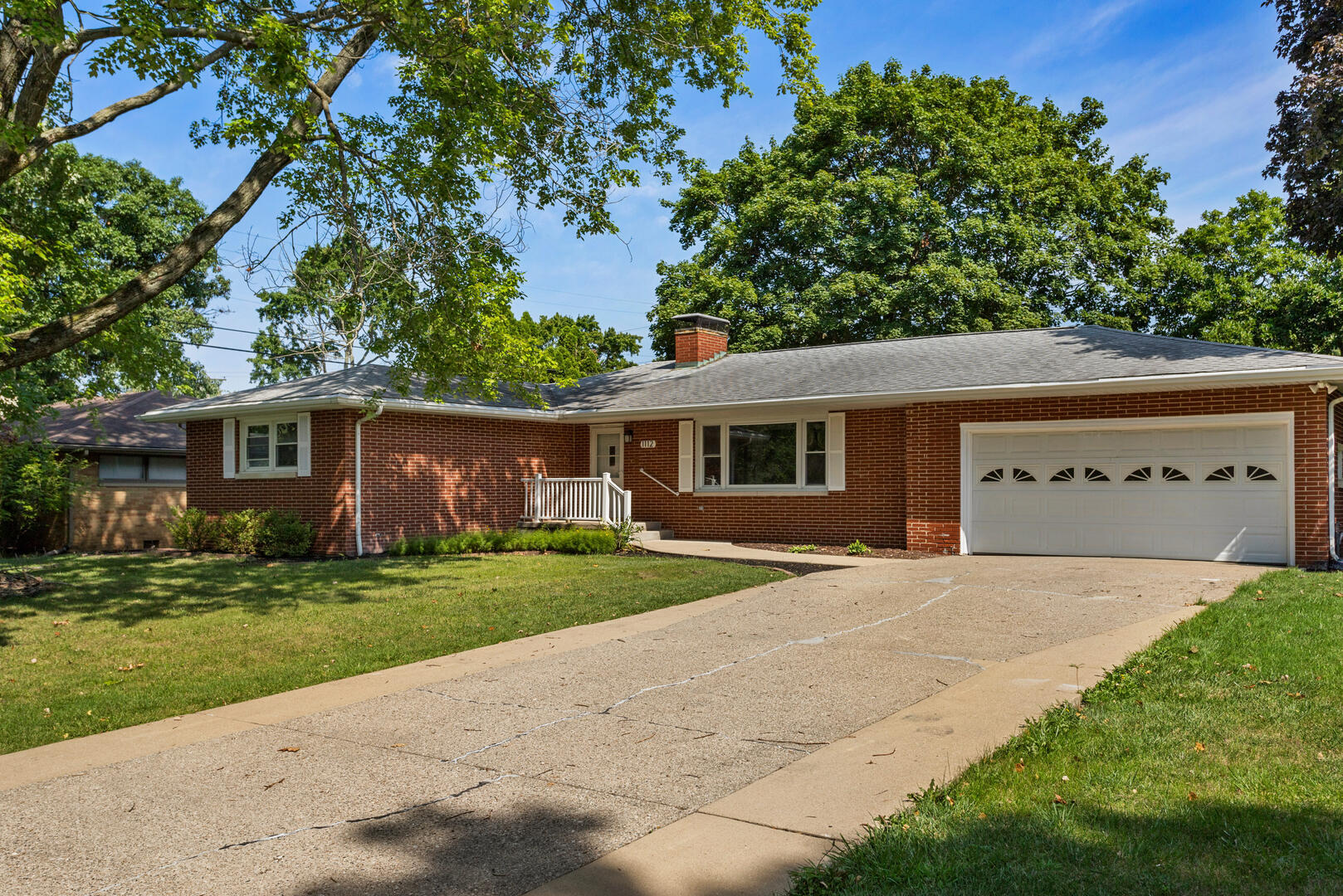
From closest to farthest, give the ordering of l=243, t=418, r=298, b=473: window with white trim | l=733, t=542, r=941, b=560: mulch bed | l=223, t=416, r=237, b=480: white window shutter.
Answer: l=733, t=542, r=941, b=560: mulch bed < l=243, t=418, r=298, b=473: window with white trim < l=223, t=416, r=237, b=480: white window shutter

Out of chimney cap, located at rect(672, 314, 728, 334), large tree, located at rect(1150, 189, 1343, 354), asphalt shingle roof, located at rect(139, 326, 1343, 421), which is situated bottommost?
asphalt shingle roof, located at rect(139, 326, 1343, 421)

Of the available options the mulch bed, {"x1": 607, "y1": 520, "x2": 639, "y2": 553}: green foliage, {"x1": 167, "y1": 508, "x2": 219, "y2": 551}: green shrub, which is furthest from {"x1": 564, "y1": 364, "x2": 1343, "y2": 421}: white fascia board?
{"x1": 167, "y1": 508, "x2": 219, "y2": 551}: green shrub

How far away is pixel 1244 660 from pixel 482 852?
19.1 ft

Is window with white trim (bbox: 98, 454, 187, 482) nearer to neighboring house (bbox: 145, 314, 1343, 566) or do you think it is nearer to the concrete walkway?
neighboring house (bbox: 145, 314, 1343, 566)

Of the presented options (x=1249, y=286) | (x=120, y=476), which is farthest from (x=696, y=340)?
(x=1249, y=286)

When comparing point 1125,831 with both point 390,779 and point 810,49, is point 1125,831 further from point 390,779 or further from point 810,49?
point 810,49

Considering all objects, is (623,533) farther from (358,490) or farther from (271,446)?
(271,446)

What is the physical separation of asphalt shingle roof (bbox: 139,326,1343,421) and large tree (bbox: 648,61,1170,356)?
7.46 m

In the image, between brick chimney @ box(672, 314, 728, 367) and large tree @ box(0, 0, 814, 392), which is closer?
large tree @ box(0, 0, 814, 392)

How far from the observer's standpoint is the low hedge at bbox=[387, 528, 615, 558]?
16906 millimetres

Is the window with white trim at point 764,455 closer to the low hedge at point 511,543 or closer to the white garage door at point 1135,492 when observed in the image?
the low hedge at point 511,543

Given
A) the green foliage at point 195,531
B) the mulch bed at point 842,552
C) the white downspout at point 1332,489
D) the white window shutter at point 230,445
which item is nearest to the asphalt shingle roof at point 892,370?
the white window shutter at point 230,445

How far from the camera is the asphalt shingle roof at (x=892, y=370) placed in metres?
14.2

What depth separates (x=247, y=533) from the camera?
685 inches
